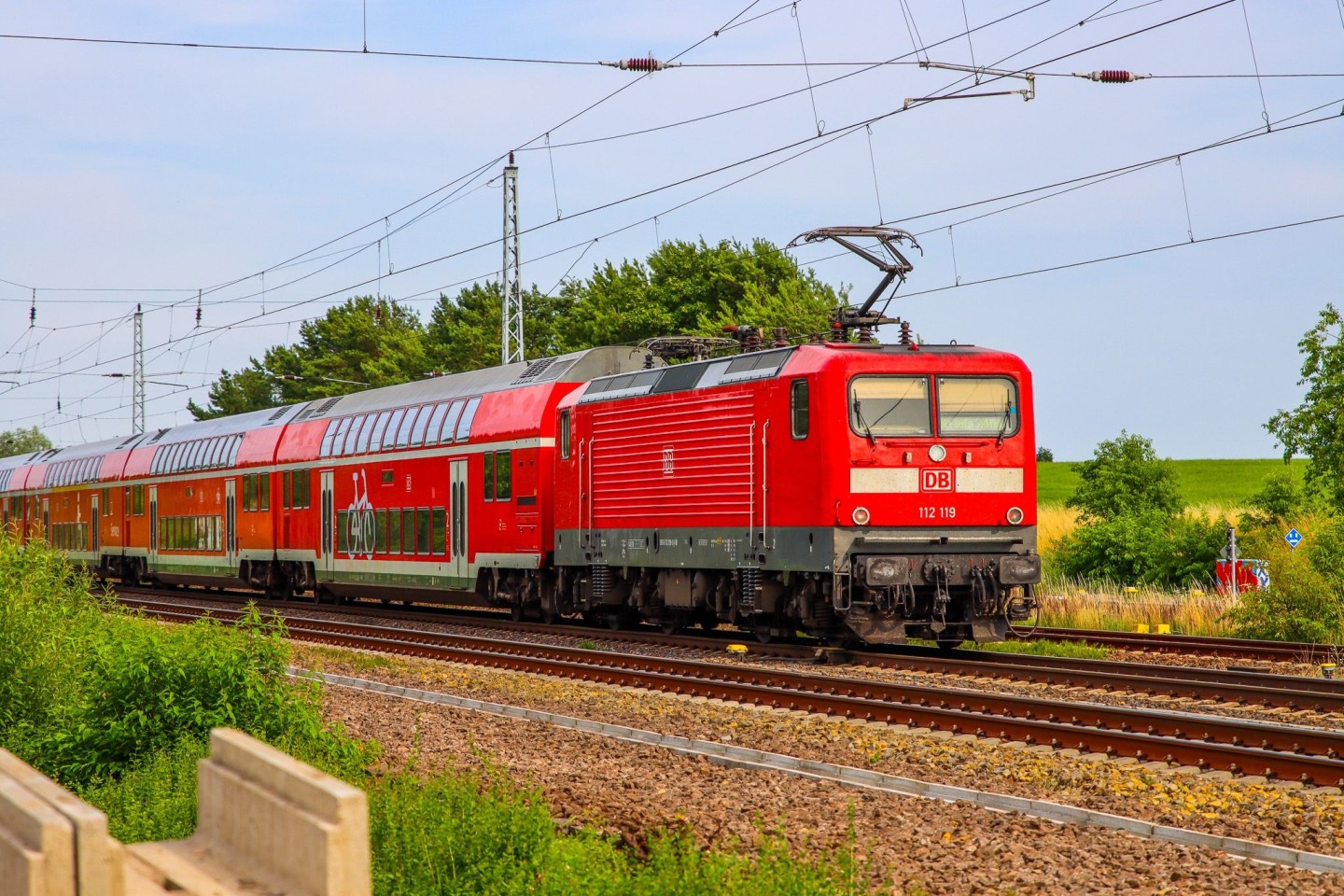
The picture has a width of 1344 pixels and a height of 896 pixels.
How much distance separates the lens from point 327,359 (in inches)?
3487

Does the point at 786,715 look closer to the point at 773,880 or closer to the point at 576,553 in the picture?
the point at 773,880

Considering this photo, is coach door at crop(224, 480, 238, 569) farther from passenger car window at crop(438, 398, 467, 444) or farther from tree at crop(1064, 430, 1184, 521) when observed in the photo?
tree at crop(1064, 430, 1184, 521)

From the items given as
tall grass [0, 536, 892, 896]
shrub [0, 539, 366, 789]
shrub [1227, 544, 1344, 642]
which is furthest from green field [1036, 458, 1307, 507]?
shrub [0, 539, 366, 789]

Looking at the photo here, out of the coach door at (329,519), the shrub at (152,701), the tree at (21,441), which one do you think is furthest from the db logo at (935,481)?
the tree at (21,441)

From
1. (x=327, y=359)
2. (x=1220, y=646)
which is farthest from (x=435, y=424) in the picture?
(x=327, y=359)

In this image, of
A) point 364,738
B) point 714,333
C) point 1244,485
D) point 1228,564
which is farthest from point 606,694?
point 1244,485

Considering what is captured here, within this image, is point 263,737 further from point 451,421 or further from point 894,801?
point 451,421

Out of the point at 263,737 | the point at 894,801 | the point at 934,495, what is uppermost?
the point at 934,495

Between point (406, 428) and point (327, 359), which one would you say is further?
point (327, 359)

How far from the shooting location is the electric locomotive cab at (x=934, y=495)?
17.1m

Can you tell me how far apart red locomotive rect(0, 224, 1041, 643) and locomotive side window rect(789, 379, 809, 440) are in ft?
0.09

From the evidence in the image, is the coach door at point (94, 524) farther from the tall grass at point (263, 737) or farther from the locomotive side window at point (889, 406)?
the locomotive side window at point (889, 406)

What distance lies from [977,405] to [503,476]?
9.40 meters

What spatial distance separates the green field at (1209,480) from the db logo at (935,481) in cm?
5302
